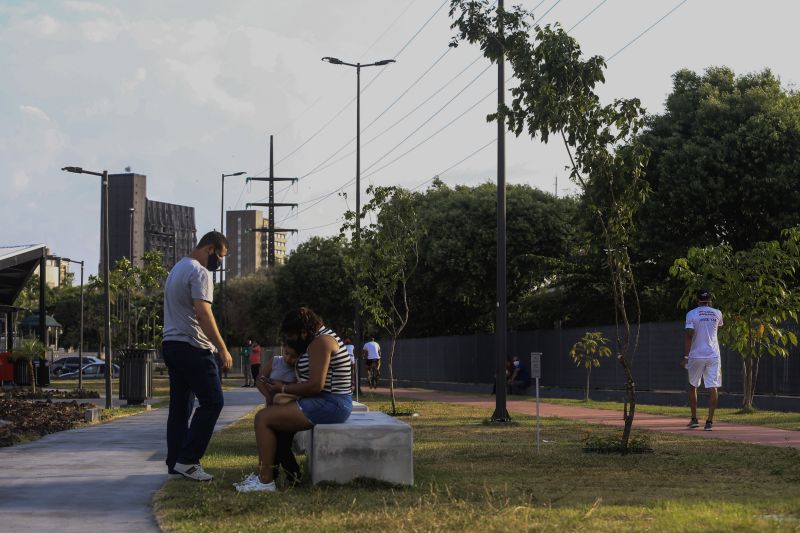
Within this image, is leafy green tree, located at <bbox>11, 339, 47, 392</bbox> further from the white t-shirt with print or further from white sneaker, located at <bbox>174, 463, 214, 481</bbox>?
white sneaker, located at <bbox>174, 463, 214, 481</bbox>

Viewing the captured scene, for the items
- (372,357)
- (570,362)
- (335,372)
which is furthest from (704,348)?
(372,357)

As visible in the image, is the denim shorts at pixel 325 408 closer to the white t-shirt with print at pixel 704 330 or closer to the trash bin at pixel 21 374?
the white t-shirt with print at pixel 704 330

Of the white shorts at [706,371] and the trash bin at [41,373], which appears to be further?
the trash bin at [41,373]

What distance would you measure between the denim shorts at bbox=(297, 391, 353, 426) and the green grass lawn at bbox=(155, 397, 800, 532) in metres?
0.50

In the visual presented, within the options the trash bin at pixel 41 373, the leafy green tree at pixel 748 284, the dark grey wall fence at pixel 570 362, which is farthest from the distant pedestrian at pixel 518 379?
the leafy green tree at pixel 748 284

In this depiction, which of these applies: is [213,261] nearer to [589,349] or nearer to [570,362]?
[589,349]

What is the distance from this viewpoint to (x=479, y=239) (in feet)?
156

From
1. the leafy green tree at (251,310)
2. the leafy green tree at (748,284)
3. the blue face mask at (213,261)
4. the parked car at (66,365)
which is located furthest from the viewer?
the leafy green tree at (251,310)

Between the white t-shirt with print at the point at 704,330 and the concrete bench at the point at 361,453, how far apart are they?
791cm

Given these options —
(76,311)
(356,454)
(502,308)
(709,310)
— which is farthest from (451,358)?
(76,311)

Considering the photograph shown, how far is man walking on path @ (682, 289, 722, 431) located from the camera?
15555 mm

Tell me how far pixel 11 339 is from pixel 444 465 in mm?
36455

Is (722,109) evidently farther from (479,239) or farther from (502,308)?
(502,308)

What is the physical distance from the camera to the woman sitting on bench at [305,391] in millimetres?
8672
